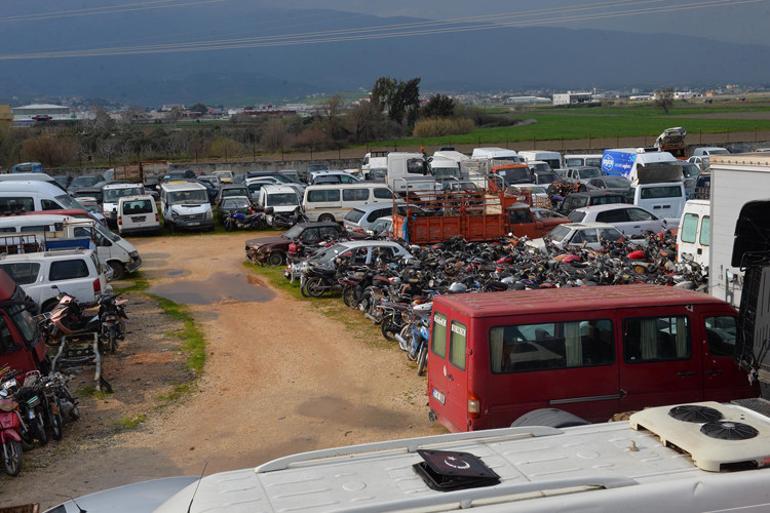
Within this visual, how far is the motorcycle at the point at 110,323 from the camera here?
14.7 meters

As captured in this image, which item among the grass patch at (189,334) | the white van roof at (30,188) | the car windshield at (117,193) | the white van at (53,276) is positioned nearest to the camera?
the grass patch at (189,334)

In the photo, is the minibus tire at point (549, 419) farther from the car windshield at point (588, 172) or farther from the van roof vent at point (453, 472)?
the car windshield at point (588, 172)

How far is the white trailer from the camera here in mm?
11164

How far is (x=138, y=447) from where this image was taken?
34.4ft

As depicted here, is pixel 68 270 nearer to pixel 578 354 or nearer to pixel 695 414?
pixel 578 354

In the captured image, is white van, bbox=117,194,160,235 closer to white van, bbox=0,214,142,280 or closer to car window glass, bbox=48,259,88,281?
white van, bbox=0,214,142,280

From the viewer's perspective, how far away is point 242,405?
39.3 ft

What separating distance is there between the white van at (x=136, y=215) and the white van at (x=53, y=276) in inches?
505

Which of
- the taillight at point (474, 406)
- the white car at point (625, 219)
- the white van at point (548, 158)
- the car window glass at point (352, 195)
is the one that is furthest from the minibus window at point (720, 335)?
the white van at point (548, 158)

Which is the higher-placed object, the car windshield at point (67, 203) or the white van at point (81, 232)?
the car windshield at point (67, 203)

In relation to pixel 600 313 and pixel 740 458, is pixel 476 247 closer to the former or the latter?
pixel 600 313

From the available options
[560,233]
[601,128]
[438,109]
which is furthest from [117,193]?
[601,128]

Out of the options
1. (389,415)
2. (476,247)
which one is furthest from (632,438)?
(476,247)

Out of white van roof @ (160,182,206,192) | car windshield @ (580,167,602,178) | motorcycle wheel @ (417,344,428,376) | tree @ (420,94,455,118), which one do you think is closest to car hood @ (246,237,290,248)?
white van roof @ (160,182,206,192)
